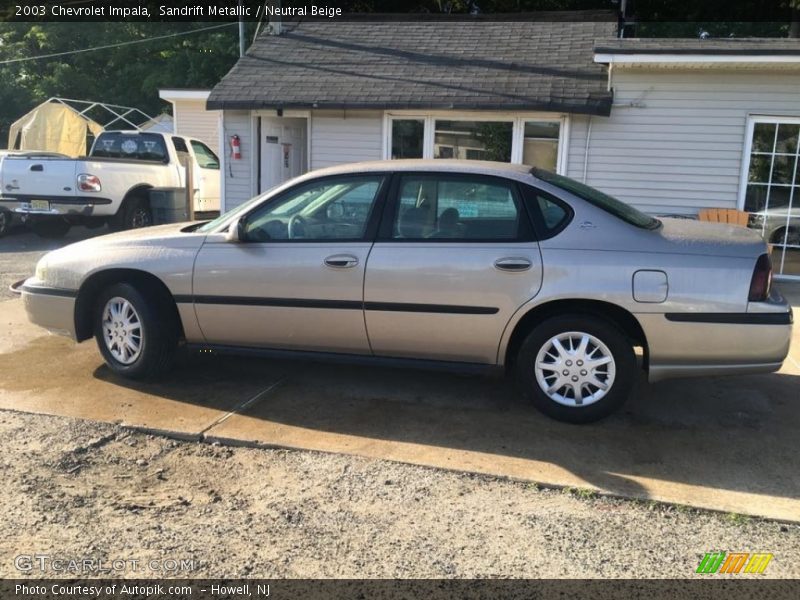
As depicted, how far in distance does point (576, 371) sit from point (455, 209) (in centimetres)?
129

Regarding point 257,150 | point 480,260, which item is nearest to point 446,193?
point 480,260

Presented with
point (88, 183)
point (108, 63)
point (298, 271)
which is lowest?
point (298, 271)

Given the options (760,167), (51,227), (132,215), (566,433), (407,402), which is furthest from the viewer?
(51,227)

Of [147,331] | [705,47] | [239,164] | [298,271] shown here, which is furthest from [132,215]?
[705,47]

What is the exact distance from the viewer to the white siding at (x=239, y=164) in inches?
442

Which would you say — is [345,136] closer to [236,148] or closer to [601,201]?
[236,148]

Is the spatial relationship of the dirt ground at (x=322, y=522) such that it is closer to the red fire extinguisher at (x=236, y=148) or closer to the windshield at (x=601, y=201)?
the windshield at (x=601, y=201)

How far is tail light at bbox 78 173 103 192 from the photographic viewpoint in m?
11.3

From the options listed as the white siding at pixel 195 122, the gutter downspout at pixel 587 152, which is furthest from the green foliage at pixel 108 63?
the gutter downspout at pixel 587 152

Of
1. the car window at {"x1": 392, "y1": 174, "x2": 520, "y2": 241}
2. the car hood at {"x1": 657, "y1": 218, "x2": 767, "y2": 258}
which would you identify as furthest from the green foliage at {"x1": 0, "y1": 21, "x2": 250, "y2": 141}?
the car hood at {"x1": 657, "y1": 218, "x2": 767, "y2": 258}

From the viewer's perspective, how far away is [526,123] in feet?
33.3

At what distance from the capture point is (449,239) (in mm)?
4609

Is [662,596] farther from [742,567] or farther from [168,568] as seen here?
[168,568]

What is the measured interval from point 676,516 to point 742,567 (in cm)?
45
